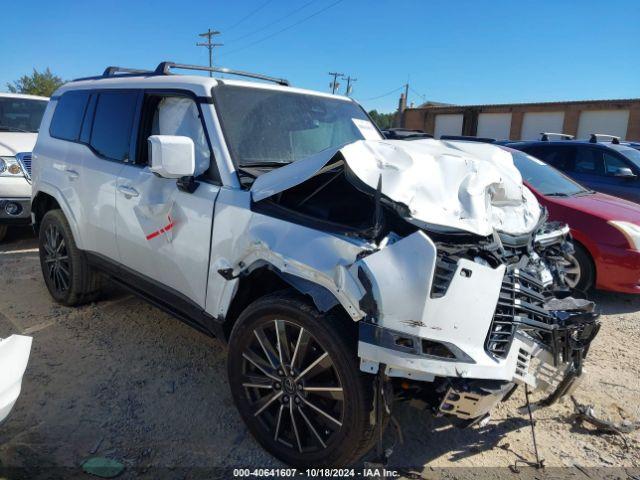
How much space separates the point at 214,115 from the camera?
309 cm

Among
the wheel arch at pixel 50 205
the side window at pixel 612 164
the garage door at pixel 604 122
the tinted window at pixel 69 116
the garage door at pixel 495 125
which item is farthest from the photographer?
the garage door at pixel 495 125

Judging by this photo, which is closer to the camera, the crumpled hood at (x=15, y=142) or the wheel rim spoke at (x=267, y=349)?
the wheel rim spoke at (x=267, y=349)

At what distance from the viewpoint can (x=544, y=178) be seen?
588cm

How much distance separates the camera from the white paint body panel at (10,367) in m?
2.10

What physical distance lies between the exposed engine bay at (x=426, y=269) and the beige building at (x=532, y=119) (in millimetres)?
31502

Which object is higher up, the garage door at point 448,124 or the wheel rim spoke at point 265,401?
the garage door at point 448,124

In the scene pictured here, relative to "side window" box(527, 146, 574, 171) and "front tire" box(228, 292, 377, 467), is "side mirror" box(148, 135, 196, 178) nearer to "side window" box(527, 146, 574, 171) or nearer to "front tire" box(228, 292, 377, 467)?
"front tire" box(228, 292, 377, 467)

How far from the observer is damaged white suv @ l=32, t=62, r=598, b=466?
211cm

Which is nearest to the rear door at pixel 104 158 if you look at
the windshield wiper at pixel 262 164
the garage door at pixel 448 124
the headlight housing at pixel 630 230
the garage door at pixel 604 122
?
the windshield wiper at pixel 262 164

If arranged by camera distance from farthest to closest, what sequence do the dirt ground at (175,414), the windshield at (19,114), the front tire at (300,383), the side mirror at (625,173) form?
the windshield at (19,114)
the side mirror at (625,173)
the dirt ground at (175,414)
the front tire at (300,383)

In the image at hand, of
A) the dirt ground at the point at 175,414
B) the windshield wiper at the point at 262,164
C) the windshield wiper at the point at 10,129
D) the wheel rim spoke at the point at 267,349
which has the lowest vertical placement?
the dirt ground at the point at 175,414

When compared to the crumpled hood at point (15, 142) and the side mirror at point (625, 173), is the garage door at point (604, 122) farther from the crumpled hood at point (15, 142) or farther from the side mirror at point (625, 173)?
the crumpled hood at point (15, 142)

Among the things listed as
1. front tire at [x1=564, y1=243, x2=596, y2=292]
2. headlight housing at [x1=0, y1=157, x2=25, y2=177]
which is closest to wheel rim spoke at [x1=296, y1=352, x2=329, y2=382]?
front tire at [x1=564, y1=243, x2=596, y2=292]

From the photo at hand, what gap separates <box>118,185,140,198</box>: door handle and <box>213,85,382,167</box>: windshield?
2.89 ft
